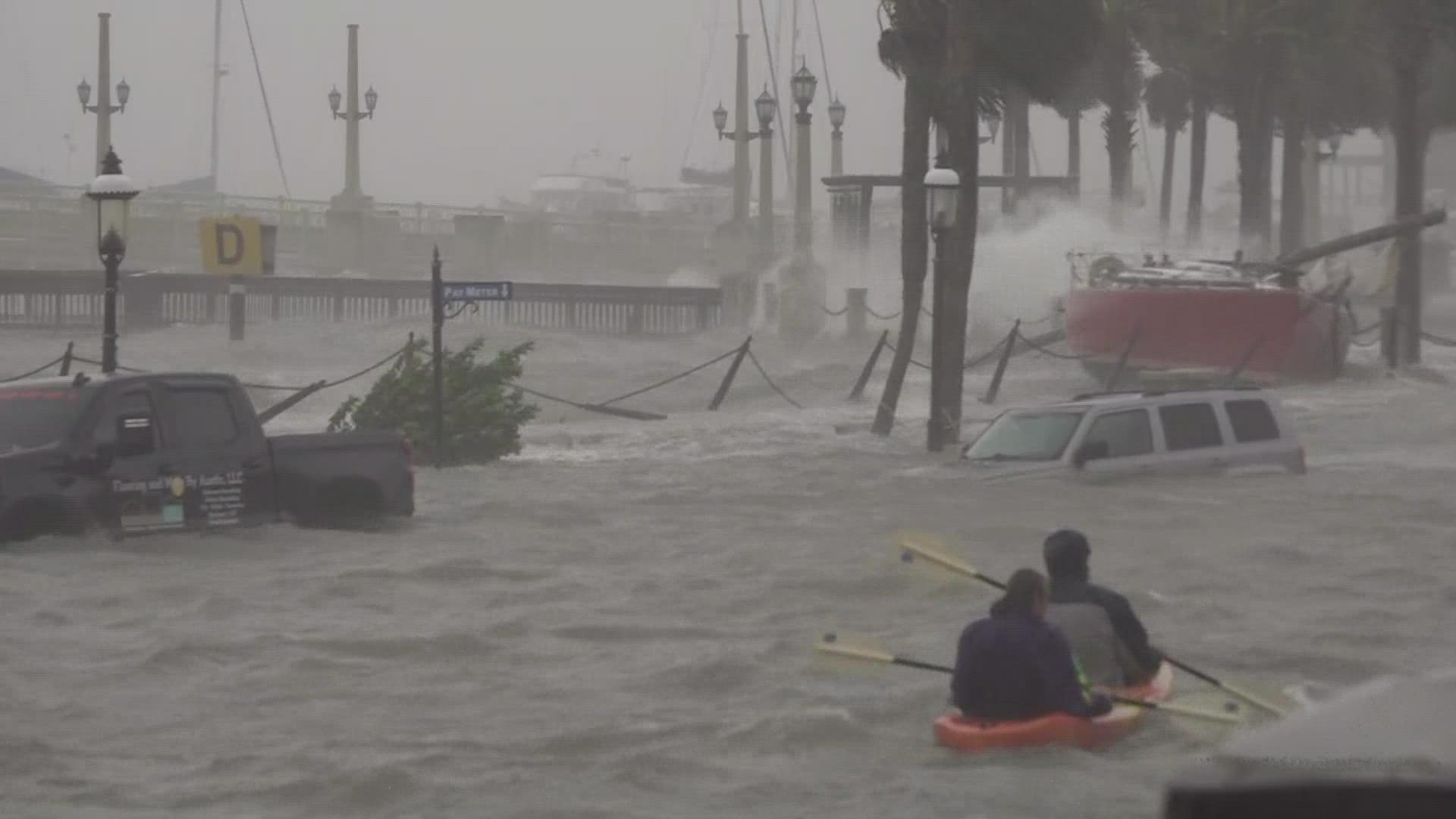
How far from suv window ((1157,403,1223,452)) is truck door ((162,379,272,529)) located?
27.6 ft

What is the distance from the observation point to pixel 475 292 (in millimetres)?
23984

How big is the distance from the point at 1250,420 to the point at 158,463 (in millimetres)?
10356

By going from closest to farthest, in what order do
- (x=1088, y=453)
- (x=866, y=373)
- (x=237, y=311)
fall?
(x=1088, y=453), (x=866, y=373), (x=237, y=311)

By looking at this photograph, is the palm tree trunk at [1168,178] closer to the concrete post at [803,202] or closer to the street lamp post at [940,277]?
the concrete post at [803,202]

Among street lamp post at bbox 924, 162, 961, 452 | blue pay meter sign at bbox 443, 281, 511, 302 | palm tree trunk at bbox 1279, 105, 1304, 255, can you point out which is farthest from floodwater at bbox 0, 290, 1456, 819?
palm tree trunk at bbox 1279, 105, 1304, 255

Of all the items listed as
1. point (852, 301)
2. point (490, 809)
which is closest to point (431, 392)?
point (490, 809)

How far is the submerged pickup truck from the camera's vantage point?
16.8 meters

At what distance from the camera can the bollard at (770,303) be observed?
2549 inches

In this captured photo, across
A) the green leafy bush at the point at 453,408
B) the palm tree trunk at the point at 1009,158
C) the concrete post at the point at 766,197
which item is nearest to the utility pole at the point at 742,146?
the concrete post at the point at 766,197

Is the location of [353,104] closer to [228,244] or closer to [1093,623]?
[228,244]

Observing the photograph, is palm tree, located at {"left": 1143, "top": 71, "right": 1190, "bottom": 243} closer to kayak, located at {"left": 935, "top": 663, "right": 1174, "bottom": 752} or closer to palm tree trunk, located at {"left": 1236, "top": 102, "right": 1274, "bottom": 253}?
palm tree trunk, located at {"left": 1236, "top": 102, "right": 1274, "bottom": 253}

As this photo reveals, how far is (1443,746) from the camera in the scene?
11.6 ft

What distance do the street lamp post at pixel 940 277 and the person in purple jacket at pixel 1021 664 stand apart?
1716 cm

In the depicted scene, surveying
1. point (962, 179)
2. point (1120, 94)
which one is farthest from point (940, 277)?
point (1120, 94)
